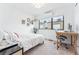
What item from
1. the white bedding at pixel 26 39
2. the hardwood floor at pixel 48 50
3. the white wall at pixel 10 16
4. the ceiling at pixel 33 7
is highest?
the ceiling at pixel 33 7

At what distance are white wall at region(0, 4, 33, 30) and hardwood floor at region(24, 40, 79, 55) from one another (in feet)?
1.54

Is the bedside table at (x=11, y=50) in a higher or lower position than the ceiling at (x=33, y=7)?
lower

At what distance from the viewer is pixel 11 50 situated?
113cm

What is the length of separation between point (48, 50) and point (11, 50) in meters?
0.55

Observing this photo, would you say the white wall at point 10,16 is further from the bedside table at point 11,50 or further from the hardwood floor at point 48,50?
the hardwood floor at point 48,50

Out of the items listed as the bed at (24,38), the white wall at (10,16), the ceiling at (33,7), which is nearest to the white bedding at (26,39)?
the bed at (24,38)

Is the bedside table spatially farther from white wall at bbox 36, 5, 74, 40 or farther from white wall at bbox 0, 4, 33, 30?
white wall at bbox 36, 5, 74, 40

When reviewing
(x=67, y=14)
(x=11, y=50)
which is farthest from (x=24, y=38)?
(x=67, y=14)

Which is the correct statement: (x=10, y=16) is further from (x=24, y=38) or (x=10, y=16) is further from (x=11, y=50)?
(x=11, y=50)

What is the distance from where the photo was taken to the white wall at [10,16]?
42.8 inches

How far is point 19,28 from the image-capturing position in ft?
3.82

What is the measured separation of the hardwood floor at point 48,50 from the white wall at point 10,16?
0.47 metres
